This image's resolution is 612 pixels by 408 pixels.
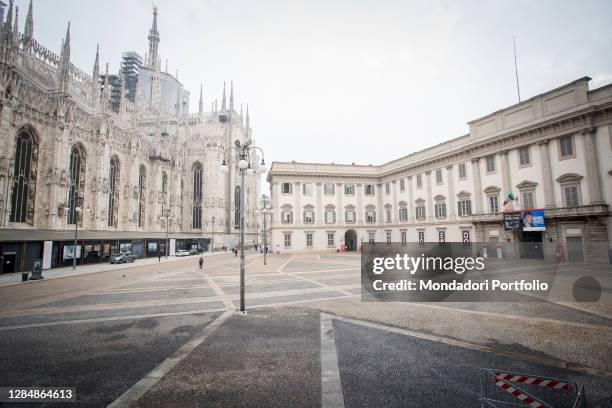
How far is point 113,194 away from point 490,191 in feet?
179

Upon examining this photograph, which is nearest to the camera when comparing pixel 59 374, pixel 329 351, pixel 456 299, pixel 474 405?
pixel 474 405

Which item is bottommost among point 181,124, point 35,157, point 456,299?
point 456,299

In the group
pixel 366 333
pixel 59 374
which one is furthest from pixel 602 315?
pixel 59 374

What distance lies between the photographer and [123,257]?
108 ft

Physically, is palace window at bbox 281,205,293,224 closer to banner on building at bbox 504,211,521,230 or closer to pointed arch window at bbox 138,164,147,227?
pointed arch window at bbox 138,164,147,227

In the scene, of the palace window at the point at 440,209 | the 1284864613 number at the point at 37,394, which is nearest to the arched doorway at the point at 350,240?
the palace window at the point at 440,209

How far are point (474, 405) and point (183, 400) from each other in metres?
5.05

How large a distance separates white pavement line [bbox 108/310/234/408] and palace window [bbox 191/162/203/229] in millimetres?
59526

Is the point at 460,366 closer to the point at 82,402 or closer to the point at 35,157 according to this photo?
the point at 82,402

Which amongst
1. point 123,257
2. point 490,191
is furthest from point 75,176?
point 490,191

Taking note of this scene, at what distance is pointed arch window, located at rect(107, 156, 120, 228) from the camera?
44.9 meters

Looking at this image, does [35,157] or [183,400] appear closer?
[183,400]

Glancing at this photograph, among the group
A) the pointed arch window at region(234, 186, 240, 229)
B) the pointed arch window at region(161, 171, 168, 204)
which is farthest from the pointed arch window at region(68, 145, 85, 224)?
→ the pointed arch window at region(234, 186, 240, 229)

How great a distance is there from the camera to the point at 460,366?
242 inches
